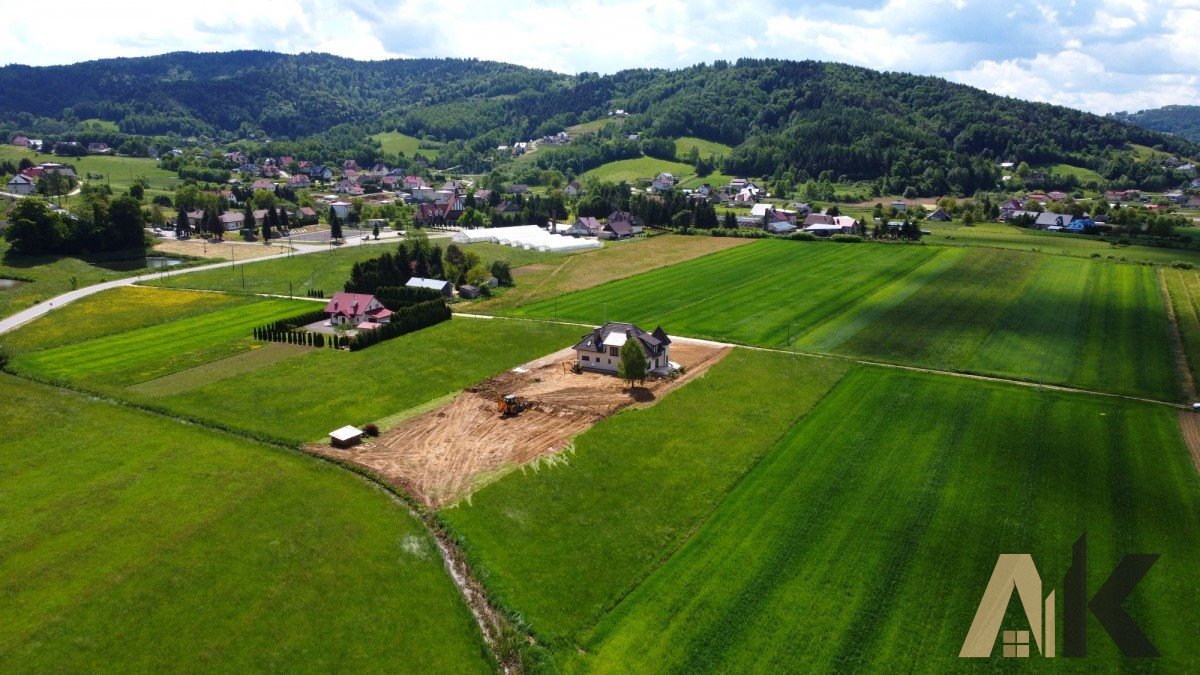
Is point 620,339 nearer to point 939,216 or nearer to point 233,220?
point 233,220

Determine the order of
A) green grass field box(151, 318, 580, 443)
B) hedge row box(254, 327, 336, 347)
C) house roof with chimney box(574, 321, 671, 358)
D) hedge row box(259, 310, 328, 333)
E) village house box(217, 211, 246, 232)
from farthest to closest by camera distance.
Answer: village house box(217, 211, 246, 232), hedge row box(259, 310, 328, 333), hedge row box(254, 327, 336, 347), house roof with chimney box(574, 321, 671, 358), green grass field box(151, 318, 580, 443)

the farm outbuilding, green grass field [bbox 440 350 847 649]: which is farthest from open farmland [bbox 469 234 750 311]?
green grass field [bbox 440 350 847 649]

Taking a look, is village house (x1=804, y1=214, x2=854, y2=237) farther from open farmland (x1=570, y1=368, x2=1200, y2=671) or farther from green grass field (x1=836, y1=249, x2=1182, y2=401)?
open farmland (x1=570, y1=368, x2=1200, y2=671)

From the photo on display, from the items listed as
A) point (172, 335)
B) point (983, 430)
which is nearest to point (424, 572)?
point (983, 430)

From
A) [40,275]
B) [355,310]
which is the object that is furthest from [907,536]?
[40,275]

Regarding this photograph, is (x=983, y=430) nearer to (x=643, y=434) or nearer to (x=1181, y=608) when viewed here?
(x=1181, y=608)

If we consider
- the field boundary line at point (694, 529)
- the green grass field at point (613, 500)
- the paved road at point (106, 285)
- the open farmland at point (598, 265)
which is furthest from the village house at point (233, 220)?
the field boundary line at point (694, 529)
